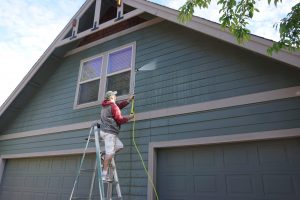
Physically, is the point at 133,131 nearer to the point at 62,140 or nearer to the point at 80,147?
the point at 80,147

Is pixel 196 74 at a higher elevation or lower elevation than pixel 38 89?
lower

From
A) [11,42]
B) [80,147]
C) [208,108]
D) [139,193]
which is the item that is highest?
[11,42]

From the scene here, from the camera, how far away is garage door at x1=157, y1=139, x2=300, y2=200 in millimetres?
4172

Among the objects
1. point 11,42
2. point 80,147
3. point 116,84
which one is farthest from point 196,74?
point 11,42

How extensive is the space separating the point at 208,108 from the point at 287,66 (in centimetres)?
149

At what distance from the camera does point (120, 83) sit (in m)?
6.74

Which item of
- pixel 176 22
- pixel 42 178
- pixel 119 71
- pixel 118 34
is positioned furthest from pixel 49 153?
pixel 176 22

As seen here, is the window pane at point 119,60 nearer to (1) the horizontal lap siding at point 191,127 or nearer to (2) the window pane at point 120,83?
(2) the window pane at point 120,83

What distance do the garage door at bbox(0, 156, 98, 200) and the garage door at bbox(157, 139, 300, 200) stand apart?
2.07 m

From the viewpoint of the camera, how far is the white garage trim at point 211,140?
4.21 meters

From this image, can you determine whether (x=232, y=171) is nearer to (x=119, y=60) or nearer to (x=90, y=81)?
(x=119, y=60)

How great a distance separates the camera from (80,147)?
22.4 ft

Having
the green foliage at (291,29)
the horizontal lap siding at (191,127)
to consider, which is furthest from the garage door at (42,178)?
the green foliage at (291,29)

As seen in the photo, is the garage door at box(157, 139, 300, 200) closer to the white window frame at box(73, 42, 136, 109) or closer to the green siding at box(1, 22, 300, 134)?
the green siding at box(1, 22, 300, 134)
